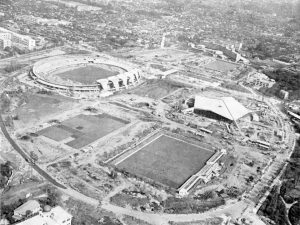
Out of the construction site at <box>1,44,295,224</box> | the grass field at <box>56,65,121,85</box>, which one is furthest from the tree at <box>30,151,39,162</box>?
the grass field at <box>56,65,121,85</box>

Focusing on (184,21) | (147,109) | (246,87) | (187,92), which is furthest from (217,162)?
(184,21)

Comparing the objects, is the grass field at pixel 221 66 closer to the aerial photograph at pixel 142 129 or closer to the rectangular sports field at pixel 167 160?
the aerial photograph at pixel 142 129

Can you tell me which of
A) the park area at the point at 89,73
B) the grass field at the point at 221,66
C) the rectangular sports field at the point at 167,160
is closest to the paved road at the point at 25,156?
the rectangular sports field at the point at 167,160

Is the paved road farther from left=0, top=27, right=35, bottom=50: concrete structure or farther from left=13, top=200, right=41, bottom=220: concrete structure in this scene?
left=0, top=27, right=35, bottom=50: concrete structure

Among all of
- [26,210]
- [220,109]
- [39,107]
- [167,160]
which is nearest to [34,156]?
[26,210]

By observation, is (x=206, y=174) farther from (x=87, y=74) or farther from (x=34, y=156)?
(x=87, y=74)

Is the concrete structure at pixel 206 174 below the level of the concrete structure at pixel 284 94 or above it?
below

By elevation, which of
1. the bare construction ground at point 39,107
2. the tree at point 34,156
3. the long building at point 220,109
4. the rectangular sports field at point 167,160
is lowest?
the bare construction ground at point 39,107
